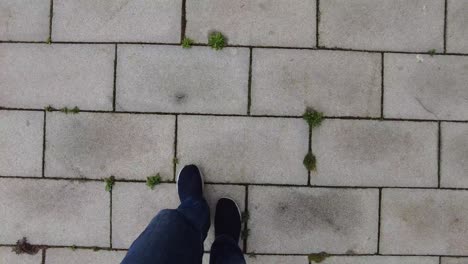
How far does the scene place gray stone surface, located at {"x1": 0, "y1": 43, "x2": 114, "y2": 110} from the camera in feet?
10.5

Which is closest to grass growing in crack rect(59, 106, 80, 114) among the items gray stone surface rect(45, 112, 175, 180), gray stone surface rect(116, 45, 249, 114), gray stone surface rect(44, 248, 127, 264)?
gray stone surface rect(45, 112, 175, 180)

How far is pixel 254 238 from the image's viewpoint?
3229 millimetres

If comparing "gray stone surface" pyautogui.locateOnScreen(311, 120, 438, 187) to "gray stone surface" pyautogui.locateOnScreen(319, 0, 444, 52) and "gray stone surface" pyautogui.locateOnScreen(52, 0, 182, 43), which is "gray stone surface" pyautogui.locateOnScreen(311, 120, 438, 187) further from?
"gray stone surface" pyautogui.locateOnScreen(52, 0, 182, 43)

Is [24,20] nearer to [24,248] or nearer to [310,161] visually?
[24,248]

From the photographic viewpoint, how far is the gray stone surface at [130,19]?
3191 millimetres

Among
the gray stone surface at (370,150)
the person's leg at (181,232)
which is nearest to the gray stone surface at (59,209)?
the person's leg at (181,232)

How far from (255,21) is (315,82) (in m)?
0.61

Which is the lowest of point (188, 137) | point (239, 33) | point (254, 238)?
point (254, 238)

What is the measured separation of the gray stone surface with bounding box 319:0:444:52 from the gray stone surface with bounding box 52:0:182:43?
1.08 meters

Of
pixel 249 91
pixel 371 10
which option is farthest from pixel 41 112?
pixel 371 10

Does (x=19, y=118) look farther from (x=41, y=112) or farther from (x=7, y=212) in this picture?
(x=7, y=212)

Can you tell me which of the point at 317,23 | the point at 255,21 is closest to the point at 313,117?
the point at 317,23

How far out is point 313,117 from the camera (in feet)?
10.4

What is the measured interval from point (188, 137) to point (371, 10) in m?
1.59
